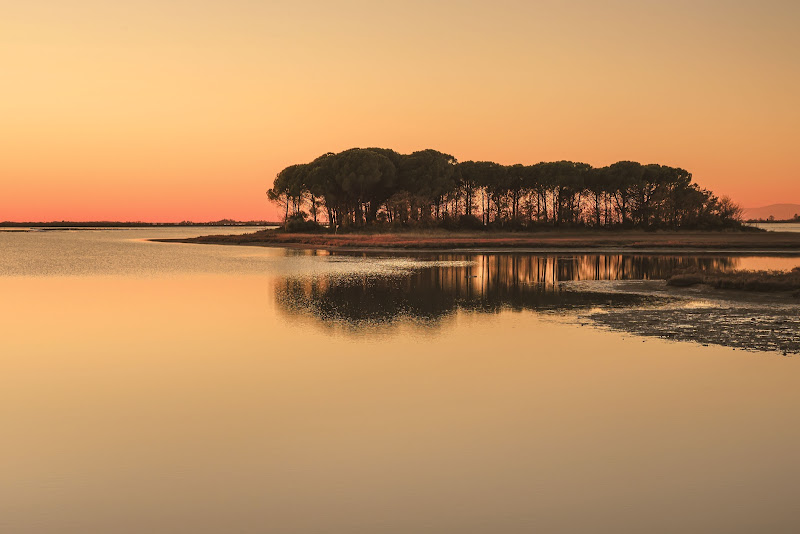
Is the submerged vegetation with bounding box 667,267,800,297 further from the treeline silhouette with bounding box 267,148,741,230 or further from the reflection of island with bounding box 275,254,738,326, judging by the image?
the treeline silhouette with bounding box 267,148,741,230

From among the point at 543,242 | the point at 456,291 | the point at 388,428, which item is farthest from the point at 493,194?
the point at 388,428

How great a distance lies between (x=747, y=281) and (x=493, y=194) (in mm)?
84345

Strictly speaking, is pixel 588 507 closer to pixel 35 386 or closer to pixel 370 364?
pixel 370 364

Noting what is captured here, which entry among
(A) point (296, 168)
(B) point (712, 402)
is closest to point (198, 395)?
(B) point (712, 402)

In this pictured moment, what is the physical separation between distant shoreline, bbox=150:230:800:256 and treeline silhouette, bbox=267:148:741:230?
6549 millimetres

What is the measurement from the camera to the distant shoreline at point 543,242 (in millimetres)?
67250

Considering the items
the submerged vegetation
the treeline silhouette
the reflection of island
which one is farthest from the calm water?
the treeline silhouette

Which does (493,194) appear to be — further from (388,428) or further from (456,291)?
(388,428)

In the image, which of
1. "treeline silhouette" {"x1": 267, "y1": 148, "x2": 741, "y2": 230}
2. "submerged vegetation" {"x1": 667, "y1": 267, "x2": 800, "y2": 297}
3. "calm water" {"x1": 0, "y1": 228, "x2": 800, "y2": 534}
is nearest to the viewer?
"calm water" {"x1": 0, "y1": 228, "x2": 800, "y2": 534}

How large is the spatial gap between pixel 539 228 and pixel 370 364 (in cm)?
9003

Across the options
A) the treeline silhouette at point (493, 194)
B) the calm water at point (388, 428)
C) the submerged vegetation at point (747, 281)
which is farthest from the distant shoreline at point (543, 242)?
the calm water at point (388, 428)

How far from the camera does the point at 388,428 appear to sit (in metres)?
10.2

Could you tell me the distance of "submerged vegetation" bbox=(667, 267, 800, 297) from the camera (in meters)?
27.8

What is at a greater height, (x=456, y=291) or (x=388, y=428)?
(x=456, y=291)
